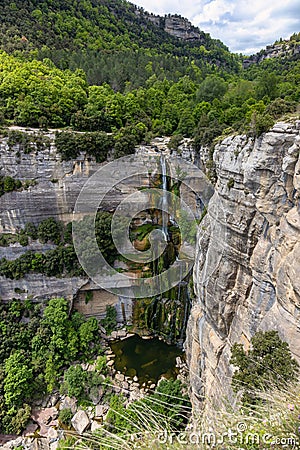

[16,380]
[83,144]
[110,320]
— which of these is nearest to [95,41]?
[83,144]

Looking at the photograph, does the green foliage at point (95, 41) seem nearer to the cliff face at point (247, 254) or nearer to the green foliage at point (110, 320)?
the green foliage at point (110, 320)

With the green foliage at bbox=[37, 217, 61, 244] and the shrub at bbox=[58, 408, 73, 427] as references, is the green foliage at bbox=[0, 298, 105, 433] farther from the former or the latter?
the green foliage at bbox=[37, 217, 61, 244]

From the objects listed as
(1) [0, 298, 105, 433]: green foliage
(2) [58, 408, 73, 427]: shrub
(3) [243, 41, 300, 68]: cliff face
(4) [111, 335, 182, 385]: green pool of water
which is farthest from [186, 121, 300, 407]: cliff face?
(3) [243, 41, 300, 68]: cliff face

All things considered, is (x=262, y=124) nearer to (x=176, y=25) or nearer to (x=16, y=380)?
(x=16, y=380)

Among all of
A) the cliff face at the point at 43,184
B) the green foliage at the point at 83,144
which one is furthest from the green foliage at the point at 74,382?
the green foliage at the point at 83,144

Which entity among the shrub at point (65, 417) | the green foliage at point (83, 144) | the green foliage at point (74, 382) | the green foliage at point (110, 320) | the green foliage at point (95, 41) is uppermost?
the green foliage at point (95, 41)

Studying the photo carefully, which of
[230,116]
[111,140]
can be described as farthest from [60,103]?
[230,116]
